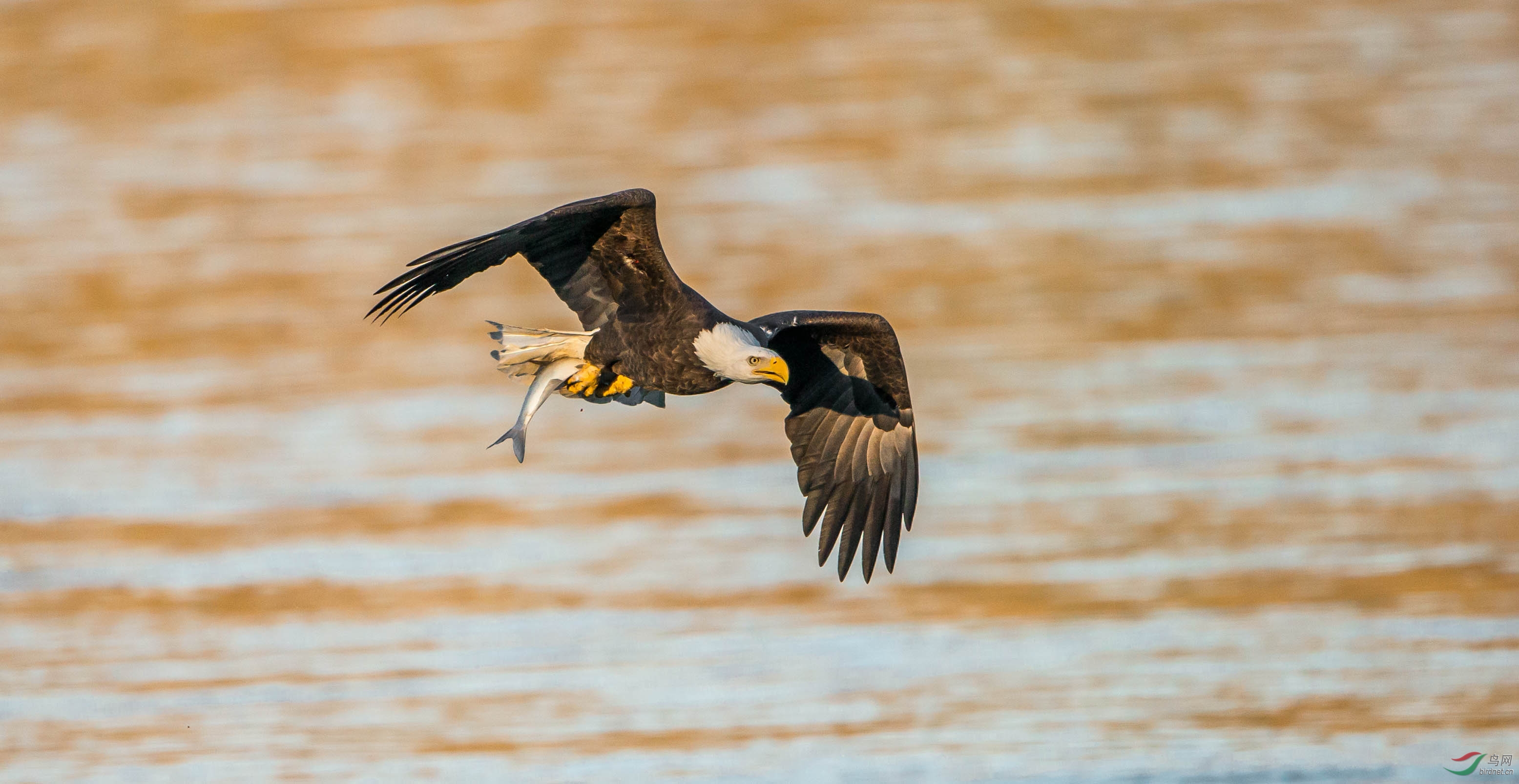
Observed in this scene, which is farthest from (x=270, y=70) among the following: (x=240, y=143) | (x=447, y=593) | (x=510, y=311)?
(x=447, y=593)

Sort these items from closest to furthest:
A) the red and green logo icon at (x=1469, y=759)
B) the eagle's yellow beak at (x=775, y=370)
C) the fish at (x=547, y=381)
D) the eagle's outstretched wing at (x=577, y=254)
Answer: the eagle's outstretched wing at (x=577, y=254) < the eagle's yellow beak at (x=775, y=370) < the fish at (x=547, y=381) < the red and green logo icon at (x=1469, y=759)

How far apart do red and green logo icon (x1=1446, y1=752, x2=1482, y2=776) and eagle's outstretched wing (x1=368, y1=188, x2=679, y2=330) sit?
309 centimetres

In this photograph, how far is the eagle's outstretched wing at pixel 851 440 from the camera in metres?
6.10

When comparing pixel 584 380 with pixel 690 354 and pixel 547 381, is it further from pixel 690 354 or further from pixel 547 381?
pixel 690 354

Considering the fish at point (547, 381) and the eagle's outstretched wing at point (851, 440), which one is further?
the eagle's outstretched wing at point (851, 440)

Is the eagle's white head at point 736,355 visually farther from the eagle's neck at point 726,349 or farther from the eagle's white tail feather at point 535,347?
the eagle's white tail feather at point 535,347

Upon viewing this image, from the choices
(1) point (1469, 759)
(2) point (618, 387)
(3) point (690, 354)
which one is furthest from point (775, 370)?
(1) point (1469, 759)

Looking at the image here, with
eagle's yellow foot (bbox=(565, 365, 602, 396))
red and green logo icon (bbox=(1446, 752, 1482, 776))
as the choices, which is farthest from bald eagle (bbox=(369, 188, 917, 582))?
red and green logo icon (bbox=(1446, 752, 1482, 776))

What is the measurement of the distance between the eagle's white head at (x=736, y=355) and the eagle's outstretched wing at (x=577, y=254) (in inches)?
9.2

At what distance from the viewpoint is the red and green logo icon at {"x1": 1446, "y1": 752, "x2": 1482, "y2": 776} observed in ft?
20.6

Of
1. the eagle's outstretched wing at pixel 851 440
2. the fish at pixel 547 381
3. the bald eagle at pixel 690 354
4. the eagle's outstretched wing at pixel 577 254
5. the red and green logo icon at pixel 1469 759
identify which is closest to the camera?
the eagle's outstretched wing at pixel 577 254

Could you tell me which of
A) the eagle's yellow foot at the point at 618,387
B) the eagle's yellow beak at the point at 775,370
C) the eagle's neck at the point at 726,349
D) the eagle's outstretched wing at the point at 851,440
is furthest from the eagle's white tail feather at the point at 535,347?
the eagle's outstretched wing at the point at 851,440

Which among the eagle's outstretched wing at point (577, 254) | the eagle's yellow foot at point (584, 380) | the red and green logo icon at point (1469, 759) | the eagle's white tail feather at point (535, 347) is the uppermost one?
the eagle's outstretched wing at point (577, 254)

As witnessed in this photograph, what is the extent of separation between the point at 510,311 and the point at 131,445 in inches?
81.6
